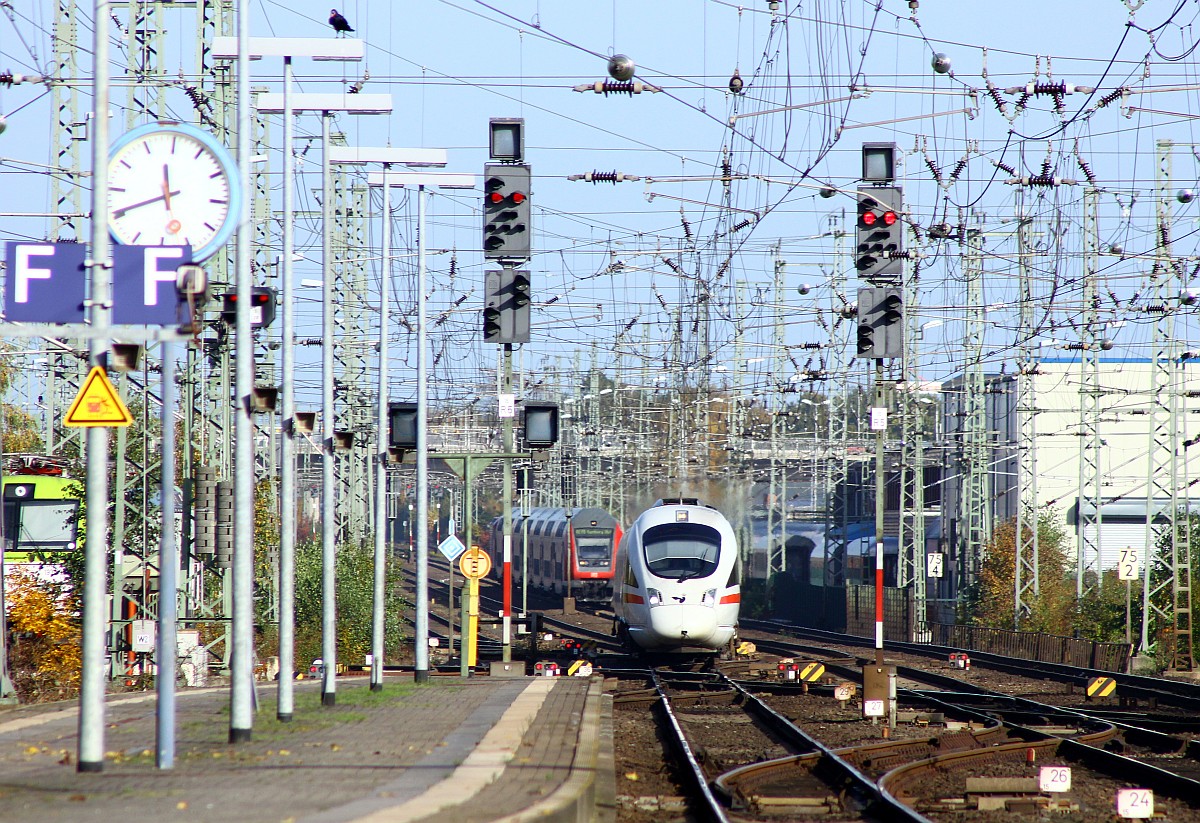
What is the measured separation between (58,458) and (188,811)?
25.0m

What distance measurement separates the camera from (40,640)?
29.2 m

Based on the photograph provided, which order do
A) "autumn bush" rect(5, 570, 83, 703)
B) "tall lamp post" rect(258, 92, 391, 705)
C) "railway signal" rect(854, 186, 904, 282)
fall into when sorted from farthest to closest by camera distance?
"autumn bush" rect(5, 570, 83, 703), "railway signal" rect(854, 186, 904, 282), "tall lamp post" rect(258, 92, 391, 705)

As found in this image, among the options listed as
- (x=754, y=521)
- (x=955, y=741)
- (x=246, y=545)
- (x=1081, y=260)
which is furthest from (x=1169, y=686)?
(x=754, y=521)

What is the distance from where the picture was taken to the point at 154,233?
37.9ft

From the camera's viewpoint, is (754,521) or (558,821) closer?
(558,821)

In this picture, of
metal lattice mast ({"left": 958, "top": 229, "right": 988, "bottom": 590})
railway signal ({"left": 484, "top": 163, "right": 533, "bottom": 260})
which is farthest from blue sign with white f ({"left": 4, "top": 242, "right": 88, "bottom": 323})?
metal lattice mast ({"left": 958, "top": 229, "right": 988, "bottom": 590})

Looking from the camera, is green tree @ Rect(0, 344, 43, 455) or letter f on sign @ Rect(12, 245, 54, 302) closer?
letter f on sign @ Rect(12, 245, 54, 302)

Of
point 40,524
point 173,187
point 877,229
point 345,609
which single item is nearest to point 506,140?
point 877,229

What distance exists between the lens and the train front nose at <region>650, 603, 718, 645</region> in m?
30.4

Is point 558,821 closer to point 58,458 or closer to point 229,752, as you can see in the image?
point 229,752

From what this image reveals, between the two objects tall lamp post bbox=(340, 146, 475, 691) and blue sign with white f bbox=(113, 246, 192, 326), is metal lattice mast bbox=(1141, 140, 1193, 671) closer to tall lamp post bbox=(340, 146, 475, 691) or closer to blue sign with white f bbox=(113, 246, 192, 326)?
tall lamp post bbox=(340, 146, 475, 691)

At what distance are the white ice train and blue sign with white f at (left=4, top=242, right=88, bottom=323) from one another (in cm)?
2062

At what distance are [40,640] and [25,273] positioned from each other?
20.1m

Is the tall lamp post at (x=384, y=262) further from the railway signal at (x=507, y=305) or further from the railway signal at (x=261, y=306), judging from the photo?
the railway signal at (x=261, y=306)
